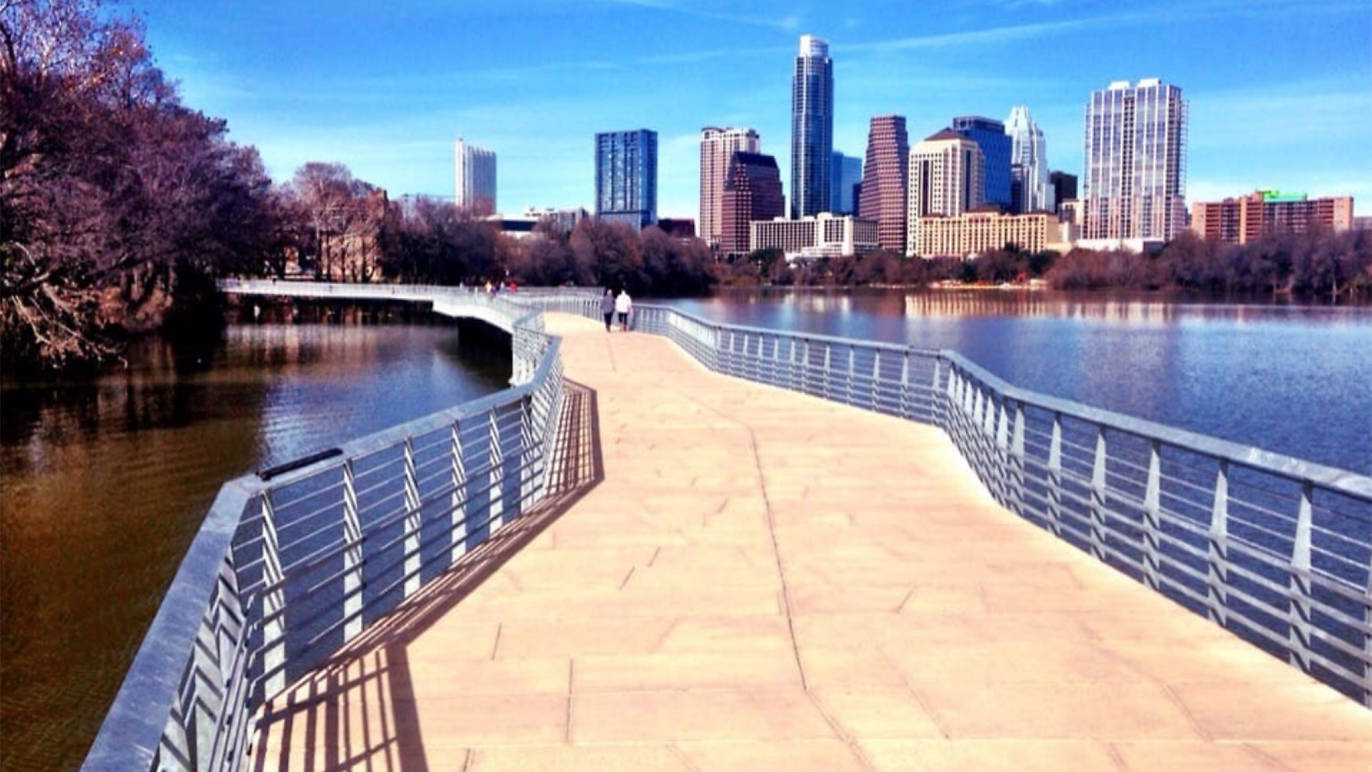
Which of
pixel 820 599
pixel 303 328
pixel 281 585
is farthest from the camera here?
pixel 303 328

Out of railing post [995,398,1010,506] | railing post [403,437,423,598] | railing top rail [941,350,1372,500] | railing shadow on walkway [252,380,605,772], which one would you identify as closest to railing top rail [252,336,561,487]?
railing post [403,437,423,598]

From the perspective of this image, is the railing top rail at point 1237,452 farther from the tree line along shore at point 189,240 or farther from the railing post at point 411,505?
the tree line along shore at point 189,240

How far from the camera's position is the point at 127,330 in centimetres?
5694

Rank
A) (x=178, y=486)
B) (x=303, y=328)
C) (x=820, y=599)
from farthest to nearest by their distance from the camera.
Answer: (x=303, y=328) < (x=178, y=486) < (x=820, y=599)

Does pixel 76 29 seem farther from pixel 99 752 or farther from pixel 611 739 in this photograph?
pixel 99 752

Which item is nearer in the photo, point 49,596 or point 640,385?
point 49,596

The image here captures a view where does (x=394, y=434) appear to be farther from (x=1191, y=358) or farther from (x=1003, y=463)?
(x=1191, y=358)

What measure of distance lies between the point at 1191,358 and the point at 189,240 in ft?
127

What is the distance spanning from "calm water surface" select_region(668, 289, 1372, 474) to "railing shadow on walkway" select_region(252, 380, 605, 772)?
1983cm

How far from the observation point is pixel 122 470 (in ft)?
84.7

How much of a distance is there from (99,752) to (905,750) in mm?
3662

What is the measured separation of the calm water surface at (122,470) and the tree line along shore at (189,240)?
2.17m

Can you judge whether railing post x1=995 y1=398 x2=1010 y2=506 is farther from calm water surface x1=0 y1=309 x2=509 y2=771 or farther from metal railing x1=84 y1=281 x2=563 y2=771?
calm water surface x1=0 y1=309 x2=509 y2=771

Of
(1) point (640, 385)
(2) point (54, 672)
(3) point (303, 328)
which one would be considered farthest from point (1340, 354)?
(3) point (303, 328)
